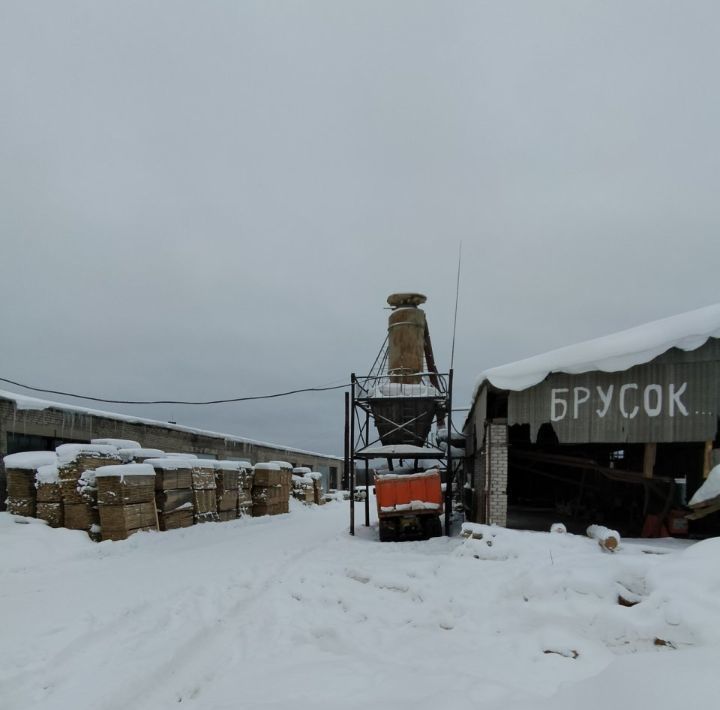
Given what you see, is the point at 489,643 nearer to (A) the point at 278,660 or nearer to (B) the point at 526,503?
(A) the point at 278,660

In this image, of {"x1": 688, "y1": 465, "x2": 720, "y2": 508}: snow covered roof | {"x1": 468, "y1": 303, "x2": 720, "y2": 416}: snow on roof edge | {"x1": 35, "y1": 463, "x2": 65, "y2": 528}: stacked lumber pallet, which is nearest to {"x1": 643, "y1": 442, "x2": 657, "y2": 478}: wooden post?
{"x1": 468, "y1": 303, "x2": 720, "y2": 416}: snow on roof edge

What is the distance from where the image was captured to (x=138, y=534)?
10961 mm

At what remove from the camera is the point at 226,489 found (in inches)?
605

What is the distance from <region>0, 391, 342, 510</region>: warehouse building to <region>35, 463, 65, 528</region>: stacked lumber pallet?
6.06 ft

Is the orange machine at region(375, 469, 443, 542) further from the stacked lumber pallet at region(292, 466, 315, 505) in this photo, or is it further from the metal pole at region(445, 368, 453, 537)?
the stacked lumber pallet at region(292, 466, 315, 505)

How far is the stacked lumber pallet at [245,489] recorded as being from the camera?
16.5 m

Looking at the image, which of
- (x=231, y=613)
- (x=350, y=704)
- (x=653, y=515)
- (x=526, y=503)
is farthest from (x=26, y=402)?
(x=526, y=503)

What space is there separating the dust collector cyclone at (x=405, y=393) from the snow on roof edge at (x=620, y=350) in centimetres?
378

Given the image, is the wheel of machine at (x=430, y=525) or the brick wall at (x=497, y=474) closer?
the brick wall at (x=497, y=474)

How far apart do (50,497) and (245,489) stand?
6.99m

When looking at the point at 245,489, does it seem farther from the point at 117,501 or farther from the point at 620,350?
the point at 620,350

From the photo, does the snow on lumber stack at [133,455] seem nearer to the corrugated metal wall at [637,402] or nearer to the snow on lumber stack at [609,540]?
the corrugated metal wall at [637,402]

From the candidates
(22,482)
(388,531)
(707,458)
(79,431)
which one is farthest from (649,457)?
(79,431)

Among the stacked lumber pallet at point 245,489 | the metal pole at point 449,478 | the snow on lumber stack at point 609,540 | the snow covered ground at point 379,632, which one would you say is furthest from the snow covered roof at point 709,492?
the stacked lumber pallet at point 245,489
